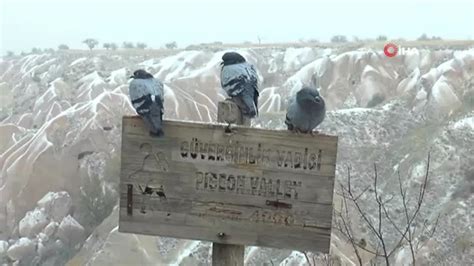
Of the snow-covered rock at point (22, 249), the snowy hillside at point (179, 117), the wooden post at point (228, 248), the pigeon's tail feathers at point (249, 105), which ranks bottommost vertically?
the snow-covered rock at point (22, 249)

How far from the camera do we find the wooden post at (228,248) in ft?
3.48

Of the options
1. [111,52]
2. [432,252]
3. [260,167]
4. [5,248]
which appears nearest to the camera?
[260,167]

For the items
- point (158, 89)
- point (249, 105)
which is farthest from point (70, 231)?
point (249, 105)

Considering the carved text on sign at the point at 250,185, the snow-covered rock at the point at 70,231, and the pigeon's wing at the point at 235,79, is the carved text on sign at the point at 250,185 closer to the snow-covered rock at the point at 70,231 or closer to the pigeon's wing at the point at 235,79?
the pigeon's wing at the point at 235,79

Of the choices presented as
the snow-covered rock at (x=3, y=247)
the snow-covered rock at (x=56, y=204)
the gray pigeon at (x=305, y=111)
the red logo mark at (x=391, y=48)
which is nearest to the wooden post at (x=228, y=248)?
the gray pigeon at (x=305, y=111)

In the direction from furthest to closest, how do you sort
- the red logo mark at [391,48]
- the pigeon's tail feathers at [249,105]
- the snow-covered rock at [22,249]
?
the red logo mark at [391,48] → the snow-covered rock at [22,249] → the pigeon's tail feathers at [249,105]

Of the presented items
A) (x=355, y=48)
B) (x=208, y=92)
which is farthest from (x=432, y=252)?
(x=355, y=48)

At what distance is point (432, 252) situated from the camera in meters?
4.67

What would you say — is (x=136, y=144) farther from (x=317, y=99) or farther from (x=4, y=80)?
(x=4, y=80)

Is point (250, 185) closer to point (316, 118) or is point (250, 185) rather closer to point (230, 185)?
point (230, 185)

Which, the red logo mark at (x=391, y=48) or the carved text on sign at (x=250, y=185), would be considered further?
the red logo mark at (x=391, y=48)

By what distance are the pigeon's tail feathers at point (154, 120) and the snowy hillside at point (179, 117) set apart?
3353 millimetres

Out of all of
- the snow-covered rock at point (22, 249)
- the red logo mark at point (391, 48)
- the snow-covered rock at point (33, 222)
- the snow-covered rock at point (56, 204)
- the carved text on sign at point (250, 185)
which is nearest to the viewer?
the carved text on sign at point (250, 185)

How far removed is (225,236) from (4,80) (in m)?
5.90
